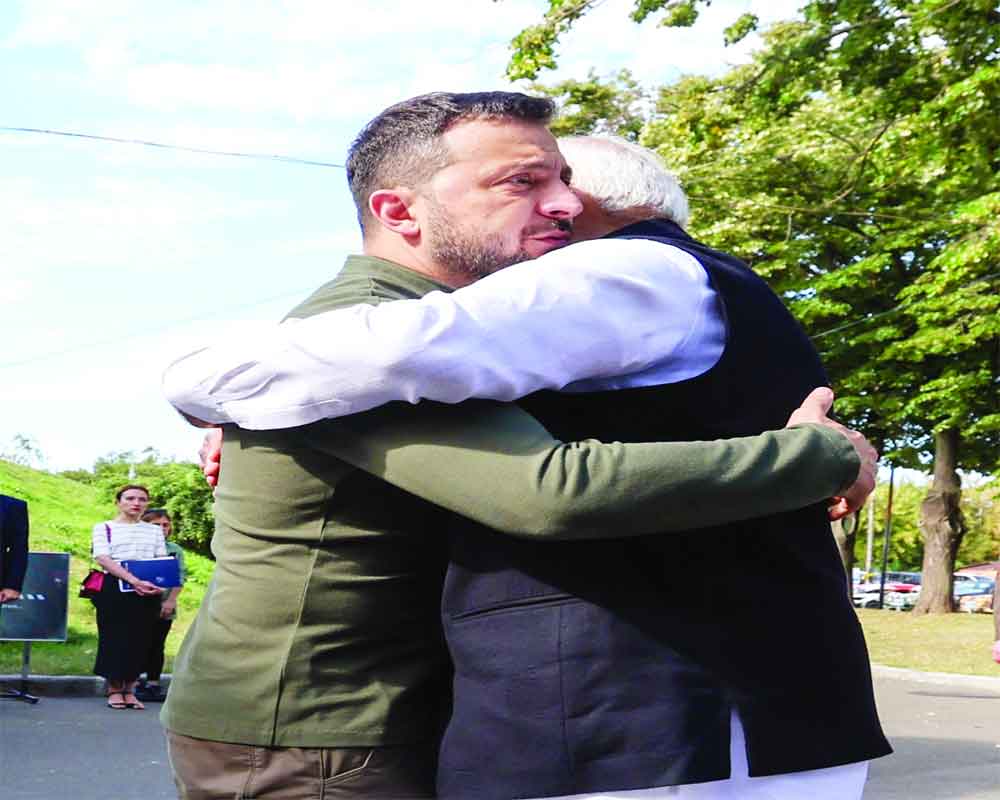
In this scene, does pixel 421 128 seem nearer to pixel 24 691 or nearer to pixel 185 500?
pixel 24 691

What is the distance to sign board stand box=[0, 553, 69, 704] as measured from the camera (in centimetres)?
1314

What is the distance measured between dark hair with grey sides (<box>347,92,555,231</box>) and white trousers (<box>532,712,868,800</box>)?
3.34 ft

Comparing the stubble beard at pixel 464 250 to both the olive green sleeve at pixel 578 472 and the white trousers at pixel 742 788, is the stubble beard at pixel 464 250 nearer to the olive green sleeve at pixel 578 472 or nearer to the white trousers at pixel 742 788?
the olive green sleeve at pixel 578 472

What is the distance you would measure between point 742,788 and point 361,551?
24.7 inches

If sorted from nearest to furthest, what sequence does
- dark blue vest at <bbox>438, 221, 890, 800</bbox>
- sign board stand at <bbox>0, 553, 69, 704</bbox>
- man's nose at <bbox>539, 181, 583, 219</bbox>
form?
dark blue vest at <bbox>438, 221, 890, 800</bbox> → man's nose at <bbox>539, 181, 583, 219</bbox> → sign board stand at <bbox>0, 553, 69, 704</bbox>

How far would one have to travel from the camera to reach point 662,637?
6.38ft

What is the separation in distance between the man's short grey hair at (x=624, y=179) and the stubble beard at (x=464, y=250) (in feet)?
0.50

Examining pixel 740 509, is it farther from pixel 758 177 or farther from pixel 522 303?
pixel 758 177

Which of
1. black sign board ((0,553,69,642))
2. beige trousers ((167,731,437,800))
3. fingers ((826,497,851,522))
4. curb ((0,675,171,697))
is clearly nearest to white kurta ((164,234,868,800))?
fingers ((826,497,851,522))

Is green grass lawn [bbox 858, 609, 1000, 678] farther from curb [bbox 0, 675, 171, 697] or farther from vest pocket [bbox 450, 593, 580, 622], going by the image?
vest pocket [bbox 450, 593, 580, 622]

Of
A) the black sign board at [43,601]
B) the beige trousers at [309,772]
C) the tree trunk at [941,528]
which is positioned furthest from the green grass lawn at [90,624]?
the beige trousers at [309,772]

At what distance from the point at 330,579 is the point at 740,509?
0.62 metres

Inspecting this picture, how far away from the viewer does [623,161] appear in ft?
7.75

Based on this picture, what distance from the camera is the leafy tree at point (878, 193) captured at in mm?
16250
